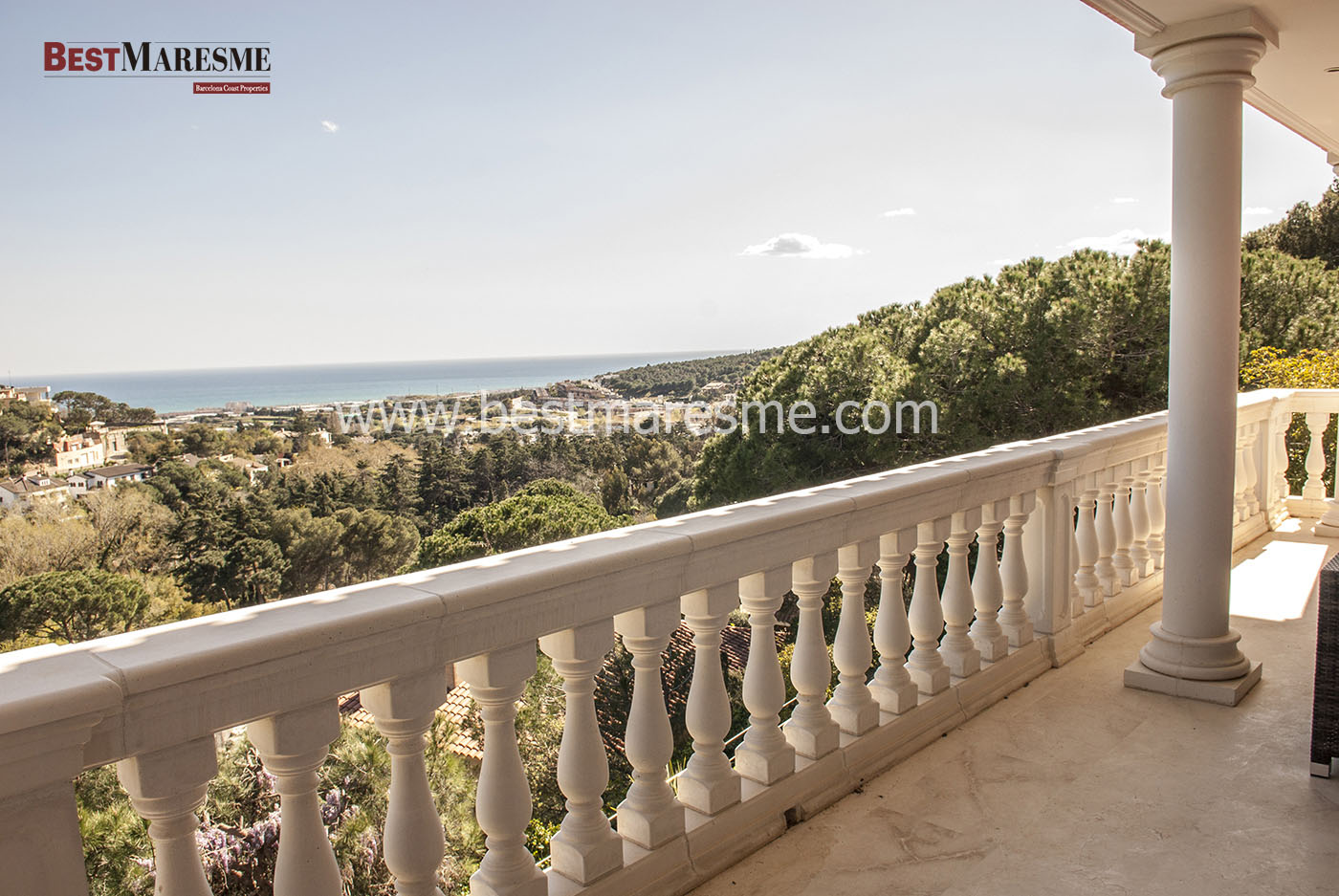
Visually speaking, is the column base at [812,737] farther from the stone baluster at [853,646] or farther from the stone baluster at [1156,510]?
the stone baluster at [1156,510]

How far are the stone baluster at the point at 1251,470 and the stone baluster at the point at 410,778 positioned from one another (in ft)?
16.4

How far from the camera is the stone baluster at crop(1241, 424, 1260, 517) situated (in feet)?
16.2

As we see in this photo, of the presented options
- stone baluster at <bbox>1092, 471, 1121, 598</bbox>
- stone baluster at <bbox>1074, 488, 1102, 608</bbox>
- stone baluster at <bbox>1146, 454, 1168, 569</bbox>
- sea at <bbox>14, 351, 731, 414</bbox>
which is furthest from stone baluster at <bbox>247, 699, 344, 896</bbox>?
sea at <bbox>14, 351, 731, 414</bbox>

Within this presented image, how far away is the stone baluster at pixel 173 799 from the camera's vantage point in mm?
987

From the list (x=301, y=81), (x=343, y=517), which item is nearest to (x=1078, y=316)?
(x=343, y=517)

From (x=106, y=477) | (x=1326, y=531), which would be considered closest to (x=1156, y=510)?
(x=1326, y=531)

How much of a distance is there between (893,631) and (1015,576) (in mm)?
742

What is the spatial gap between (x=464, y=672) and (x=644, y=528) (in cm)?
47

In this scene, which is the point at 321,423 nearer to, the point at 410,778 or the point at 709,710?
the point at 709,710

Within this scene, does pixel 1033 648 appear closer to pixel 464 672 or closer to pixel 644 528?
pixel 644 528

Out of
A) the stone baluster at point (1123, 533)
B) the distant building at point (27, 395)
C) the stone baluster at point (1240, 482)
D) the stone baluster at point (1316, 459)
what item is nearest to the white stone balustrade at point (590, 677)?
the stone baluster at point (1123, 533)

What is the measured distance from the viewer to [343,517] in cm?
3428

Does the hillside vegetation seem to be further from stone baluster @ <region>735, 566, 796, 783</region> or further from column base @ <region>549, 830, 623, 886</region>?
column base @ <region>549, 830, 623, 886</region>

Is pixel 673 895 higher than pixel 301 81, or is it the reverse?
pixel 301 81
